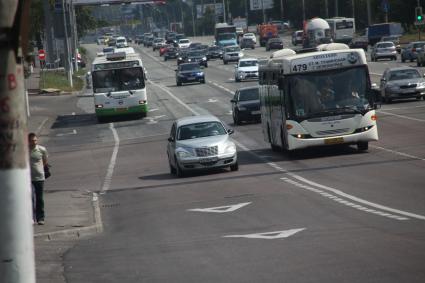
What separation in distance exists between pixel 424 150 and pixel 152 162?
8.55 m

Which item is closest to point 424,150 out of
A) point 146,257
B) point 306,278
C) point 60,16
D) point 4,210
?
point 146,257

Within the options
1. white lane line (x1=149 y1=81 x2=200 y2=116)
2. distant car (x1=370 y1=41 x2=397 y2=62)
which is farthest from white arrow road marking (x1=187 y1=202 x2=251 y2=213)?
distant car (x1=370 y1=41 x2=397 y2=62)

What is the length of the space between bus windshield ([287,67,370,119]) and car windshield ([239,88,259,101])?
16.3 metres

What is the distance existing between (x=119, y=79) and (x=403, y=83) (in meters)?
13.0

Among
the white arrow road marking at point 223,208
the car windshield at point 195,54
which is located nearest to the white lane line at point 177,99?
the car windshield at point 195,54

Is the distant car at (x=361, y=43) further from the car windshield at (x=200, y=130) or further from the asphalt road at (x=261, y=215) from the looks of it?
the car windshield at (x=200, y=130)

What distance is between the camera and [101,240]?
57.1 ft

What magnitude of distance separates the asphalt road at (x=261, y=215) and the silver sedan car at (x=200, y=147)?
39cm

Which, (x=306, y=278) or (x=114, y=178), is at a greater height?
(x=306, y=278)

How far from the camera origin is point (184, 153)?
91.6 feet

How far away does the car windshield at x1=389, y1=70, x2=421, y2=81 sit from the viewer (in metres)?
48.6

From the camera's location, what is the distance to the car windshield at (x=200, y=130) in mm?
28875

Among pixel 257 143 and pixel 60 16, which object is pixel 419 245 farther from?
pixel 60 16

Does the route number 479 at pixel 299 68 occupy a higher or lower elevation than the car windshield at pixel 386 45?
higher
